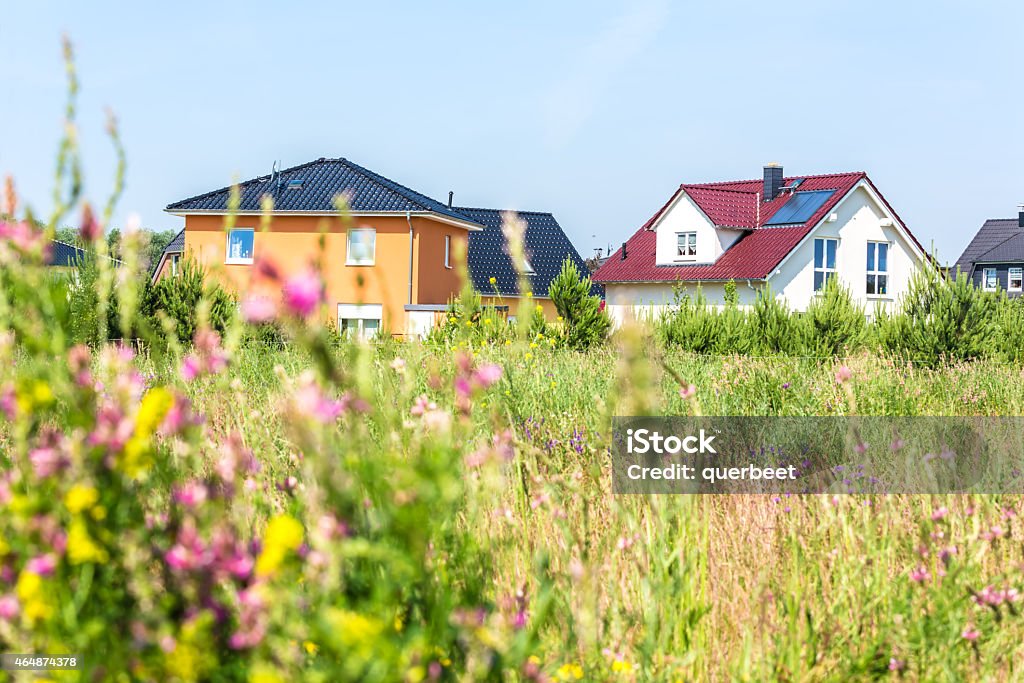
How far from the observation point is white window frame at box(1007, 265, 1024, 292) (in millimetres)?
52031

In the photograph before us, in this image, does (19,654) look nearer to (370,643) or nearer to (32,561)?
(32,561)

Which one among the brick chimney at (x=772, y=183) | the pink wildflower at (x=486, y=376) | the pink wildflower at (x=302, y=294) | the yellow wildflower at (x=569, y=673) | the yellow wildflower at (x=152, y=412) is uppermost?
the brick chimney at (x=772, y=183)

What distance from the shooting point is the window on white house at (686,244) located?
116 feet

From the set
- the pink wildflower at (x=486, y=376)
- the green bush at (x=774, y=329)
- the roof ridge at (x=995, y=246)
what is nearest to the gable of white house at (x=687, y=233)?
the green bush at (x=774, y=329)

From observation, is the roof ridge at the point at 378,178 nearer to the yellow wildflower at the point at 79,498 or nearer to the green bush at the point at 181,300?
the green bush at the point at 181,300

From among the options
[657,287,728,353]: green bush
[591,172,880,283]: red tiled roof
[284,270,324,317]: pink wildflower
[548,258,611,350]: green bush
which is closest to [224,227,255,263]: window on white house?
[591,172,880,283]: red tiled roof

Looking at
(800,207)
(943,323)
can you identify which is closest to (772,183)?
(800,207)

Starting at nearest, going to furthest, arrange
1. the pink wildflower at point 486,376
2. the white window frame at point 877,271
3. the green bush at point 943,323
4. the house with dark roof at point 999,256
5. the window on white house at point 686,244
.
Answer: the pink wildflower at point 486,376
the green bush at point 943,323
the white window frame at point 877,271
the window on white house at point 686,244
the house with dark roof at point 999,256

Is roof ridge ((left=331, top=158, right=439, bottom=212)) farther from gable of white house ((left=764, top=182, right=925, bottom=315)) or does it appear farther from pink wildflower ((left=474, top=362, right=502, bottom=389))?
pink wildflower ((left=474, top=362, right=502, bottom=389))

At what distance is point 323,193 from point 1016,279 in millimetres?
41463

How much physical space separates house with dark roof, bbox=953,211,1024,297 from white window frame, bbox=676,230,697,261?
25.0 metres

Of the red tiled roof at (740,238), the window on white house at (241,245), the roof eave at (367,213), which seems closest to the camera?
the roof eave at (367,213)

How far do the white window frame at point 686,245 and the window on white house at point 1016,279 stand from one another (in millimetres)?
26756

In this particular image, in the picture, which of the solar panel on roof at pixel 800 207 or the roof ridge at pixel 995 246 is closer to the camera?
the solar panel on roof at pixel 800 207
